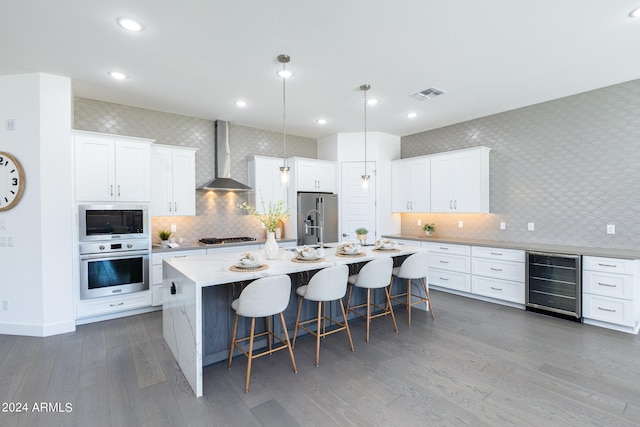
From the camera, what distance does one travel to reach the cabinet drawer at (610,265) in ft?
11.2

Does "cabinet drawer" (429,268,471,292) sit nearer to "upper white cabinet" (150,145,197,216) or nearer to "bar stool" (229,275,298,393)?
"bar stool" (229,275,298,393)

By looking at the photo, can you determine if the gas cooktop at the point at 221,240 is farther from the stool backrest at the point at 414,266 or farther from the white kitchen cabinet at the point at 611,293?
the white kitchen cabinet at the point at 611,293

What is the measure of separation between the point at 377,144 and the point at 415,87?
2204 millimetres

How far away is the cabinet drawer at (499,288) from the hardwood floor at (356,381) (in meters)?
0.74

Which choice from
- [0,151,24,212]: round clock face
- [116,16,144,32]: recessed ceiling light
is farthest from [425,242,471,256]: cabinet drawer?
[0,151,24,212]: round clock face

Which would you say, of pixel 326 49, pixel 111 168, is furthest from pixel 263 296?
pixel 111 168

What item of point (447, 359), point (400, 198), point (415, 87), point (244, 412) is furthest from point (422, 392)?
point (400, 198)

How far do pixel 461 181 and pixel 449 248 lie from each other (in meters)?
1.16

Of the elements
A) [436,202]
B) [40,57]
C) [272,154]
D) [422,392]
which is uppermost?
[40,57]

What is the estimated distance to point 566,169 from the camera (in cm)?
428

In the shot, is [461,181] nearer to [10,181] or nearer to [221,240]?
[221,240]

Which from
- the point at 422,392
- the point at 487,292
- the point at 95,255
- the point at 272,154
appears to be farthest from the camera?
the point at 272,154

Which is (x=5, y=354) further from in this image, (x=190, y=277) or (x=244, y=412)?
(x=244, y=412)

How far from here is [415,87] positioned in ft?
12.9
